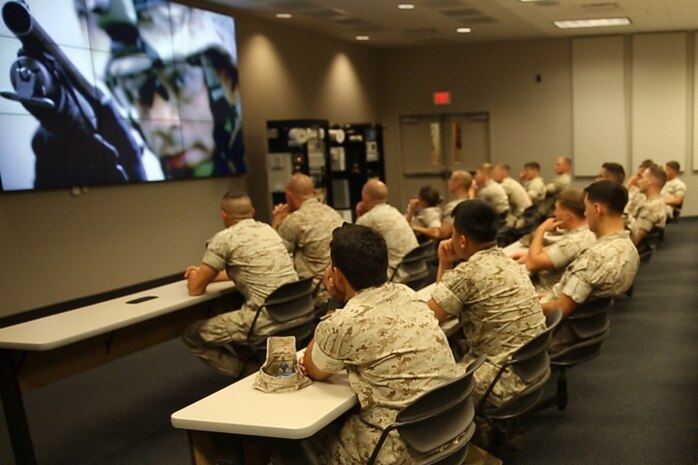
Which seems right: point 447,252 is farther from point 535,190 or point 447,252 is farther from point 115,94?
point 535,190

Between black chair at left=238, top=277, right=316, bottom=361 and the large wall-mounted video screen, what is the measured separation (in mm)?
3449

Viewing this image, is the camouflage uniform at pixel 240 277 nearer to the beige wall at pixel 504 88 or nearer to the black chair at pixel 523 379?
the black chair at pixel 523 379

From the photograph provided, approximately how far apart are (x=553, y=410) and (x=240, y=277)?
6.54ft

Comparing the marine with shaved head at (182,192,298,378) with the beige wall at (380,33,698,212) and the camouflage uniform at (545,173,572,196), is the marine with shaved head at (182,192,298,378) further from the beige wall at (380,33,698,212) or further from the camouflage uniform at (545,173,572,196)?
the beige wall at (380,33,698,212)

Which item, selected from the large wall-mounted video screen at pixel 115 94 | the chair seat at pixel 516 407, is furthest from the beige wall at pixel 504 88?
the chair seat at pixel 516 407

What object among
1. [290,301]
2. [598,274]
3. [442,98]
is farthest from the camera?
[442,98]

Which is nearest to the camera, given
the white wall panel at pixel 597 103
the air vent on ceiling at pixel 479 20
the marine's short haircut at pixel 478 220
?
the marine's short haircut at pixel 478 220

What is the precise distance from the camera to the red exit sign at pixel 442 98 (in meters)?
13.4

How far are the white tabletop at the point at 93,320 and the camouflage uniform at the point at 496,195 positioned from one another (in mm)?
4273

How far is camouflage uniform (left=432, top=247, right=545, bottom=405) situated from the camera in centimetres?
281

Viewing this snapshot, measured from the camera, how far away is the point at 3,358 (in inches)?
122

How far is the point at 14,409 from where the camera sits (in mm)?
3152

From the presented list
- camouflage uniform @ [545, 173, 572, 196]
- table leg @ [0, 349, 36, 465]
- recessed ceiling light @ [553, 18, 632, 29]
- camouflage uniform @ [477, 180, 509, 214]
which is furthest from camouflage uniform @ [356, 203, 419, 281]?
recessed ceiling light @ [553, 18, 632, 29]

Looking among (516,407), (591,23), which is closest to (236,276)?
(516,407)
